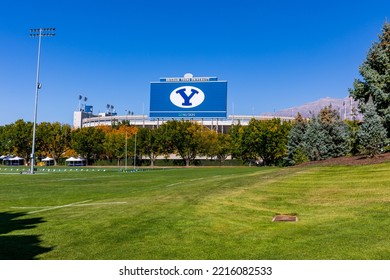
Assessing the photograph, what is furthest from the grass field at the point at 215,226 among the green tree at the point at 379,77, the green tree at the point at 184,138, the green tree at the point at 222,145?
the green tree at the point at 222,145

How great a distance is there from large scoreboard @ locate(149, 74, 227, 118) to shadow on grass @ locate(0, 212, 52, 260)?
189 ft

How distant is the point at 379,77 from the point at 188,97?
1564 inches

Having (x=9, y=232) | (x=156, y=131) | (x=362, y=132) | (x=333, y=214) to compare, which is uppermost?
(x=156, y=131)

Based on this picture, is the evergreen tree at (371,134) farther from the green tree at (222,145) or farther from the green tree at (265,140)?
the green tree at (222,145)

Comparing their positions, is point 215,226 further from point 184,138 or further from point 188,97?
point 184,138

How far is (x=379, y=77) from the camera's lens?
35406mm

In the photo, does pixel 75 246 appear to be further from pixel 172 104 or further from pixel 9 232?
pixel 172 104

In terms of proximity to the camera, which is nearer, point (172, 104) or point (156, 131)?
point (172, 104)

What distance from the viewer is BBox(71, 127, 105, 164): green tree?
392ft

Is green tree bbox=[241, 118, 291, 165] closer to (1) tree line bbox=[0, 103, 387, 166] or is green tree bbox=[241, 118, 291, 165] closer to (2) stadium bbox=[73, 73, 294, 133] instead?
(1) tree line bbox=[0, 103, 387, 166]

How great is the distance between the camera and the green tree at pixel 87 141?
119625 millimetres
